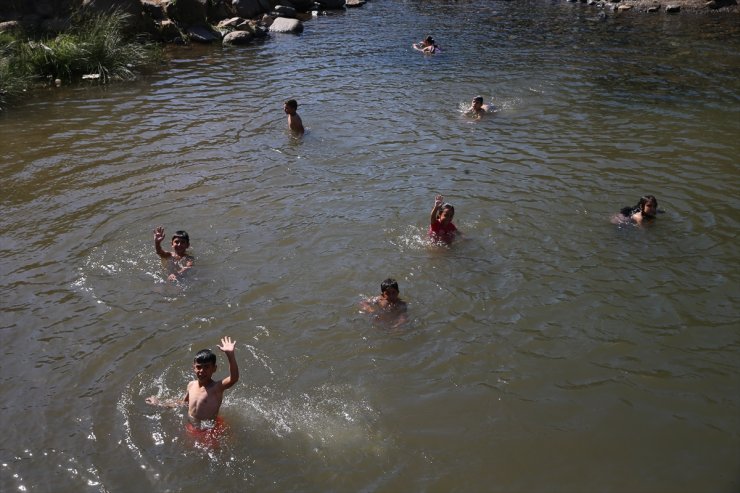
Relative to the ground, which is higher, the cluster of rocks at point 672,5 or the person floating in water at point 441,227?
the cluster of rocks at point 672,5

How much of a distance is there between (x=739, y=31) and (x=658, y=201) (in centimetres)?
2018

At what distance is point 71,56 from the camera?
19.2 metres

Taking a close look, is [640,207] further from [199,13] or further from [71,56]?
[199,13]

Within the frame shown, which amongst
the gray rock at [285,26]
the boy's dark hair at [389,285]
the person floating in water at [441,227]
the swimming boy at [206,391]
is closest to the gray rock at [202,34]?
the gray rock at [285,26]

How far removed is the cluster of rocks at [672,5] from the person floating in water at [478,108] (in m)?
21.5

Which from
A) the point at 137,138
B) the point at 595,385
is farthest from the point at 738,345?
the point at 137,138

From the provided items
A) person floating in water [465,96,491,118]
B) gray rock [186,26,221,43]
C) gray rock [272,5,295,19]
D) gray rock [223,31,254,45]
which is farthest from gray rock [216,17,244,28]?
person floating in water [465,96,491,118]

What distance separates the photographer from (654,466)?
19.7 feet

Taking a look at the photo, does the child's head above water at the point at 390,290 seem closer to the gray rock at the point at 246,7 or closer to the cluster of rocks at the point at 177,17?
the cluster of rocks at the point at 177,17

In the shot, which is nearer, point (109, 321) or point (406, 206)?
point (109, 321)

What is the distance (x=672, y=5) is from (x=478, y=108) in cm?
2284

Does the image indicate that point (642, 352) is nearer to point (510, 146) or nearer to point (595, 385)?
point (595, 385)

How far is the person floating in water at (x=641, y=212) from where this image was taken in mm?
10227

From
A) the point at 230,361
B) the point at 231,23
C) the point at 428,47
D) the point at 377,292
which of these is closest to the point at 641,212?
the point at 377,292
